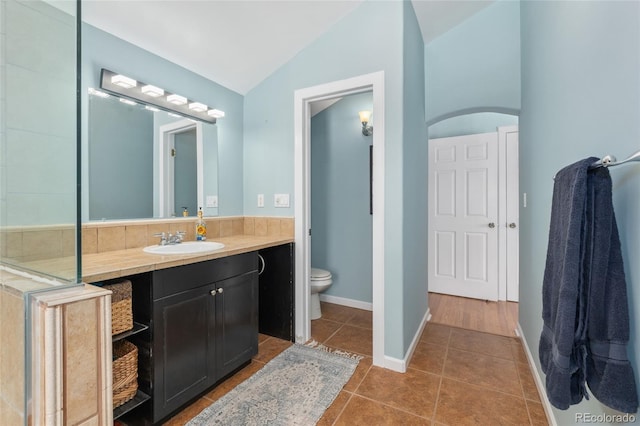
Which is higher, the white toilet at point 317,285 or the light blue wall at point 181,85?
the light blue wall at point 181,85

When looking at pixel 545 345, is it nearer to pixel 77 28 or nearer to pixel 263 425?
pixel 263 425

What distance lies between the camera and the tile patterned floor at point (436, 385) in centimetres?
154

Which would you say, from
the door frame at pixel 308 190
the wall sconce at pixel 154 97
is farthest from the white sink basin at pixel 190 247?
the wall sconce at pixel 154 97

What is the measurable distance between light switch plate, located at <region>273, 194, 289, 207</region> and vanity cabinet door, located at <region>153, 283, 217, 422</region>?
97 cm

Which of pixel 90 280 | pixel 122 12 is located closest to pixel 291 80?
pixel 122 12

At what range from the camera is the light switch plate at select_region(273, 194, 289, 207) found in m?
2.44

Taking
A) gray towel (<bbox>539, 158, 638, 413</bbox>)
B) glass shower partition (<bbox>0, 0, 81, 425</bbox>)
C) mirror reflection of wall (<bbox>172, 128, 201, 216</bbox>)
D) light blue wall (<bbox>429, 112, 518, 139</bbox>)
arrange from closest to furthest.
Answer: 1. gray towel (<bbox>539, 158, 638, 413</bbox>)
2. glass shower partition (<bbox>0, 0, 81, 425</bbox>)
3. mirror reflection of wall (<bbox>172, 128, 201, 216</bbox>)
4. light blue wall (<bbox>429, 112, 518, 139</bbox>)

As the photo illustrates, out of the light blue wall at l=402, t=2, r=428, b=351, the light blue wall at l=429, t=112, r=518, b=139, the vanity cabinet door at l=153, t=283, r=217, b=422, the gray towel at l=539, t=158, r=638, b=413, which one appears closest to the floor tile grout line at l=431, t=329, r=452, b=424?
the light blue wall at l=402, t=2, r=428, b=351

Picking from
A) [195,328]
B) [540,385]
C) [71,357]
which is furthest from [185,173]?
[540,385]

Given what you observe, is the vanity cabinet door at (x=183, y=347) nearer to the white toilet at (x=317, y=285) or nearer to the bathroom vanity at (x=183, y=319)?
the bathroom vanity at (x=183, y=319)

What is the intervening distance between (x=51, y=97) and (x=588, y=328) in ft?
5.86

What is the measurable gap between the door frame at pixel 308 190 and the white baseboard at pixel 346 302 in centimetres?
90

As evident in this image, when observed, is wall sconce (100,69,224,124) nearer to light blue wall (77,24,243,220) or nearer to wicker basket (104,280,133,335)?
light blue wall (77,24,243,220)

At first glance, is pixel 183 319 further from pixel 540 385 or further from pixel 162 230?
pixel 540 385
